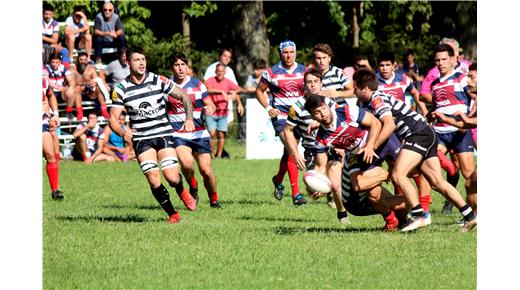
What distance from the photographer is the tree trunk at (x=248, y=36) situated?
103ft

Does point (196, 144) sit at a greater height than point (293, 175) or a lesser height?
greater

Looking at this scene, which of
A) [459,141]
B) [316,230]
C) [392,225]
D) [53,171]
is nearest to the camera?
[392,225]

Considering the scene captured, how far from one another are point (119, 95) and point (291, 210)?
3112mm

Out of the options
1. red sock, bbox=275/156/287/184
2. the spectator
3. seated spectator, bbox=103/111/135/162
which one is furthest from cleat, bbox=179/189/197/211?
the spectator

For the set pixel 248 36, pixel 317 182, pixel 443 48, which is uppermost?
pixel 248 36

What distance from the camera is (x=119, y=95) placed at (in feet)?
44.7

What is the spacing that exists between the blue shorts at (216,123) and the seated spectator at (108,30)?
2488mm

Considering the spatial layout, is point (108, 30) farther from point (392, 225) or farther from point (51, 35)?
point (392, 225)

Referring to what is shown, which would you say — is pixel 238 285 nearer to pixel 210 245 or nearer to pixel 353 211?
pixel 210 245

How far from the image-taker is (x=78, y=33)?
26.3 m

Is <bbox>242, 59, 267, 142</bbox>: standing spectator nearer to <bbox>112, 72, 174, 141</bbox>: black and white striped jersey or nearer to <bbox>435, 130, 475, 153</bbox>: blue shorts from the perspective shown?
<bbox>435, 130, 475, 153</bbox>: blue shorts

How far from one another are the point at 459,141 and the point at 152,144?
373 cm

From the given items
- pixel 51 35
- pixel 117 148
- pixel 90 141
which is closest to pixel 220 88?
pixel 117 148
